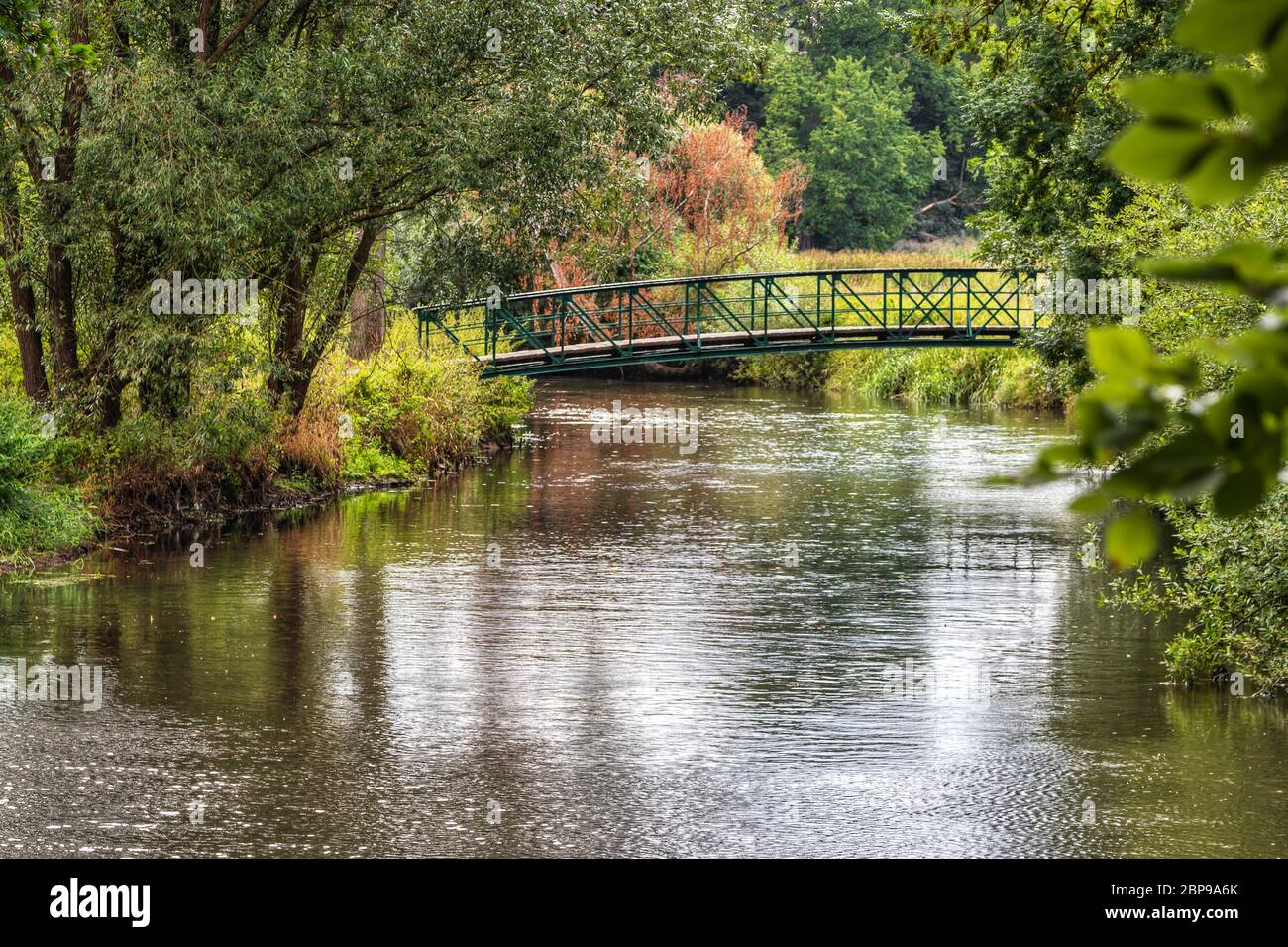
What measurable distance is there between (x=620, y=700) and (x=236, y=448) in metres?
9.79

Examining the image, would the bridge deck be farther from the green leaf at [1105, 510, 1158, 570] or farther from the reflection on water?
the green leaf at [1105, 510, 1158, 570]

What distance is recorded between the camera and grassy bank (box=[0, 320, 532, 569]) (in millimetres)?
16141

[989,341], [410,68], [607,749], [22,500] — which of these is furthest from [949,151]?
[607,749]

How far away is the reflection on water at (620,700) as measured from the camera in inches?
328

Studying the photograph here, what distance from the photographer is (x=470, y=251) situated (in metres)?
19.7

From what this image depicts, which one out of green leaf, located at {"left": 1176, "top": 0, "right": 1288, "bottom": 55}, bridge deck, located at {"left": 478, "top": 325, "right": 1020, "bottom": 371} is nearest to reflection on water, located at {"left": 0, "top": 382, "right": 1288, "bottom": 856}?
green leaf, located at {"left": 1176, "top": 0, "right": 1288, "bottom": 55}

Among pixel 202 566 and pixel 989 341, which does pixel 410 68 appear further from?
pixel 989 341

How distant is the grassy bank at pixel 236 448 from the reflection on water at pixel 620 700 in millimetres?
802

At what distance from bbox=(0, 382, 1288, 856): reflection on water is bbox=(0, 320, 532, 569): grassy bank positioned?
2.63 feet

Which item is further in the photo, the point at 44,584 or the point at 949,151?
the point at 949,151

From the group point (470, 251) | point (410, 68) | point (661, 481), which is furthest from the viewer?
point (661, 481)

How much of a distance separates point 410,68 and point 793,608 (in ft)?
25.4

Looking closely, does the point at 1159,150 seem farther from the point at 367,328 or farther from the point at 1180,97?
the point at 367,328

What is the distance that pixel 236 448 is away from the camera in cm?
1942
